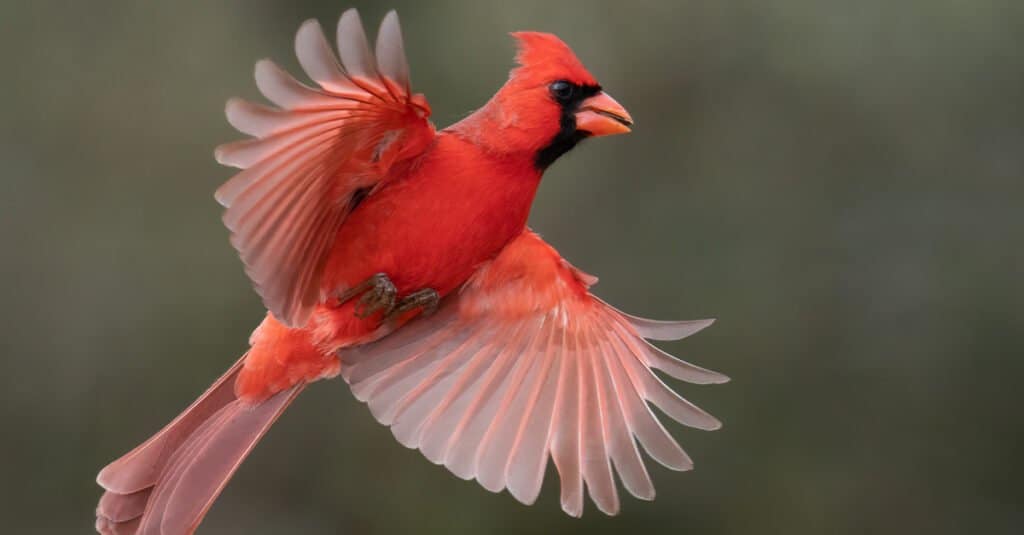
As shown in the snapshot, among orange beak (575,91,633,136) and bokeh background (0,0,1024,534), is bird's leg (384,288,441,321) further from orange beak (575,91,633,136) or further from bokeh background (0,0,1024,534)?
bokeh background (0,0,1024,534)

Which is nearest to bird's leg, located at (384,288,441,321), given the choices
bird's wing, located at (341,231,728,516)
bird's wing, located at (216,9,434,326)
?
bird's wing, located at (341,231,728,516)

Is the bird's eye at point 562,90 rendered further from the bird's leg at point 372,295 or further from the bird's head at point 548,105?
the bird's leg at point 372,295

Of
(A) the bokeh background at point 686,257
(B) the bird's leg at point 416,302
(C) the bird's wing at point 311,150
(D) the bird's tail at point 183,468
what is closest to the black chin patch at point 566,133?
(C) the bird's wing at point 311,150

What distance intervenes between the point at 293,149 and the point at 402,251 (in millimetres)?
468

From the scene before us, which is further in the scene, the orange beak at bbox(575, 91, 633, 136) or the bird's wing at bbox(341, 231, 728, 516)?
the bird's wing at bbox(341, 231, 728, 516)

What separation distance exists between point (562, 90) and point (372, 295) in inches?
23.2

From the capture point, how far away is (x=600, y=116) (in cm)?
317

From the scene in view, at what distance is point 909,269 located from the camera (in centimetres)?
477

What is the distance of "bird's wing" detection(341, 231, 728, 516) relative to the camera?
3385mm

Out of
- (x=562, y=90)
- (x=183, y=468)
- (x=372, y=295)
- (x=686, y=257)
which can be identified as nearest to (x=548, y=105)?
(x=562, y=90)

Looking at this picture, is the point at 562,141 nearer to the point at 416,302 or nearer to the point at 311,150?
the point at 416,302

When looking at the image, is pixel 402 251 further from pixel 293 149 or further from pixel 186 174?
pixel 186 174

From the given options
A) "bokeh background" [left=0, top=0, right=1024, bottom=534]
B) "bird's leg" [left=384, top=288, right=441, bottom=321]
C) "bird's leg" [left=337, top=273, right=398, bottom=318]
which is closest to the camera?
"bird's leg" [left=337, top=273, right=398, bottom=318]

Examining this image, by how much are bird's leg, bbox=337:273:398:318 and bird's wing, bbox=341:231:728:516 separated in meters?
0.24
